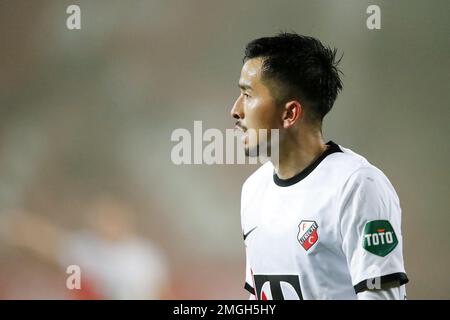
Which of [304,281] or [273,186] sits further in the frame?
[273,186]

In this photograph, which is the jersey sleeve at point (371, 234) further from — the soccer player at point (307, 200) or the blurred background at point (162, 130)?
the blurred background at point (162, 130)

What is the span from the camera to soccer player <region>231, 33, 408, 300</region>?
5.95ft

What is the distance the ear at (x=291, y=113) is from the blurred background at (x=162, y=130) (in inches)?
97.4

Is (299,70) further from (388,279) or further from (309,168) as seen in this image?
(388,279)

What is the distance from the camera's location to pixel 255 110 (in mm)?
2203

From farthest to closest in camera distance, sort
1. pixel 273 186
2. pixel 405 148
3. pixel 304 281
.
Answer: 1. pixel 405 148
2. pixel 273 186
3. pixel 304 281

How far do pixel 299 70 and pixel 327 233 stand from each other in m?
0.66

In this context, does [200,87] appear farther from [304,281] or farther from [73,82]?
[304,281]

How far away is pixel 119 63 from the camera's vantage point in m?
4.92

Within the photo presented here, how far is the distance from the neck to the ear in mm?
41

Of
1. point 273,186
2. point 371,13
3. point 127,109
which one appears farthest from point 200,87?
point 273,186

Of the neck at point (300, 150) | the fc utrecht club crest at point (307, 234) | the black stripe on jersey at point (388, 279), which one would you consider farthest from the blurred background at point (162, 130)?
the black stripe on jersey at point (388, 279)

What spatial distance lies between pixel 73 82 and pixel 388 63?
8.55 ft

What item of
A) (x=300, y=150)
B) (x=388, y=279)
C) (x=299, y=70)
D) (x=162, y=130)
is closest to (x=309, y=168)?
(x=300, y=150)
